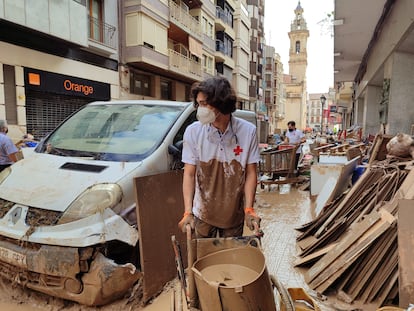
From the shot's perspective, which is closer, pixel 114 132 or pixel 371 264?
pixel 371 264

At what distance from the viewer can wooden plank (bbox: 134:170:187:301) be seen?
9.36 ft

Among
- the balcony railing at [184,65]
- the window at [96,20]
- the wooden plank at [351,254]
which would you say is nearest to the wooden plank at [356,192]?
the wooden plank at [351,254]

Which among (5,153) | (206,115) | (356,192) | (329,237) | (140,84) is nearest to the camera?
(206,115)

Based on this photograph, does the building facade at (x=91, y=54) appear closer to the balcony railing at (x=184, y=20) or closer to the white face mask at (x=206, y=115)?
the balcony railing at (x=184, y=20)

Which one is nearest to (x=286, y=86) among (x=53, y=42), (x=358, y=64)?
(x=358, y=64)

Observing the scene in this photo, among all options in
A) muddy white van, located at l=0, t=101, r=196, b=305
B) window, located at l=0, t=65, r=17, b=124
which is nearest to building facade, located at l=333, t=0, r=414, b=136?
muddy white van, located at l=0, t=101, r=196, b=305

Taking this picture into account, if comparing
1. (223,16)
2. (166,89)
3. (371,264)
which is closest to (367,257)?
(371,264)

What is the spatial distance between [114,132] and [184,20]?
18.8 meters

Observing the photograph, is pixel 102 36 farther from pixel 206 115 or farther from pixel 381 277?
pixel 381 277

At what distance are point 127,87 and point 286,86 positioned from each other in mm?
71918

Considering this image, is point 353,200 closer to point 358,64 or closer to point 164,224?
point 164,224

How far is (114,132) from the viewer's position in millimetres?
3906

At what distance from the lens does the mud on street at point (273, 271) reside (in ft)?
9.10

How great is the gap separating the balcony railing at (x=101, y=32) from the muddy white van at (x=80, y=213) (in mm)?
12927
